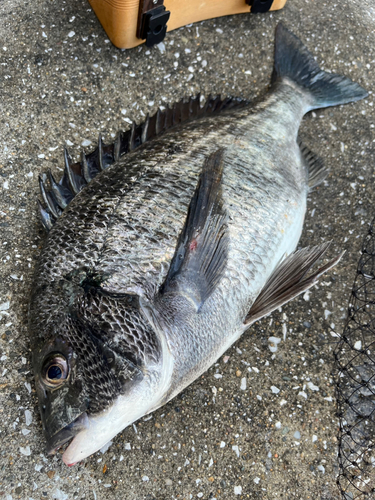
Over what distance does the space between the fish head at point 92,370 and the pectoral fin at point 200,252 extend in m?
0.27

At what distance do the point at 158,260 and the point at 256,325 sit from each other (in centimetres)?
87

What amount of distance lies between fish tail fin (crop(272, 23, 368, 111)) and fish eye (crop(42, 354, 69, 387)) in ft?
7.17

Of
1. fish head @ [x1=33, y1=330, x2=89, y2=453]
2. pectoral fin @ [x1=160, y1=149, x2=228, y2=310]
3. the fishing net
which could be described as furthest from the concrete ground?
pectoral fin @ [x1=160, y1=149, x2=228, y2=310]

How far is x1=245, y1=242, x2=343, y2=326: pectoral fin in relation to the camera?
1.89 metres

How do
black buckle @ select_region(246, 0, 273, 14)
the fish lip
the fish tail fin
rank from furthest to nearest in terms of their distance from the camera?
black buckle @ select_region(246, 0, 273, 14)
the fish tail fin
the fish lip

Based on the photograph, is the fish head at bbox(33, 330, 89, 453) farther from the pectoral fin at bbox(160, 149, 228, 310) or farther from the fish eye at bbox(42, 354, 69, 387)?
the pectoral fin at bbox(160, 149, 228, 310)

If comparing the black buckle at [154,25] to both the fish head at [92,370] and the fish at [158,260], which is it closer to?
the fish at [158,260]

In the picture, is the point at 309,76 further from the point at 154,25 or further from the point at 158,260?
the point at 158,260

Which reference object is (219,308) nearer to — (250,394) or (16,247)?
(250,394)

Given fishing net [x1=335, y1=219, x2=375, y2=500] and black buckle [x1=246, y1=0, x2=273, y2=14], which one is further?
black buckle [x1=246, y1=0, x2=273, y2=14]

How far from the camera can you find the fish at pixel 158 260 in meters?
1.39

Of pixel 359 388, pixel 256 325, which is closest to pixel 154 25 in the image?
pixel 256 325

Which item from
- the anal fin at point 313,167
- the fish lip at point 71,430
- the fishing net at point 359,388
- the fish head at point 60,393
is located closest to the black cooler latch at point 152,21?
the anal fin at point 313,167

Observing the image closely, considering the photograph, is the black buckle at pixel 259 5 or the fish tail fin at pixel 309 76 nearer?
the fish tail fin at pixel 309 76
